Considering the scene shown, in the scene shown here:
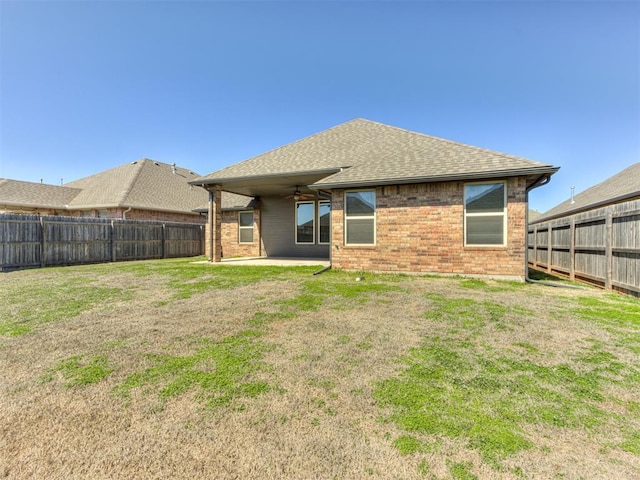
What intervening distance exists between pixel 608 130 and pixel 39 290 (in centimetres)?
2667

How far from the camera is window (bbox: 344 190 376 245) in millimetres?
9031

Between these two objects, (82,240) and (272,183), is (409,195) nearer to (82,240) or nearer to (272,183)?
(272,183)

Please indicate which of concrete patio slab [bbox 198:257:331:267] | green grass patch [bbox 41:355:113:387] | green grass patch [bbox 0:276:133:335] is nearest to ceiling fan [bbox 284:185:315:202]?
concrete patio slab [bbox 198:257:331:267]

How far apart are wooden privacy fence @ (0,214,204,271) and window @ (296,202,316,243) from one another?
7538mm

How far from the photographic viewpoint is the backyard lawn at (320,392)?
5.44 feet

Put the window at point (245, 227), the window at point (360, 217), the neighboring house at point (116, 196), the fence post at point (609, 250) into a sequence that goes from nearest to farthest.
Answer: the fence post at point (609, 250) < the window at point (360, 217) < the window at point (245, 227) < the neighboring house at point (116, 196)

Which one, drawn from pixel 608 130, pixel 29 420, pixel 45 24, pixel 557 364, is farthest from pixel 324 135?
pixel 608 130

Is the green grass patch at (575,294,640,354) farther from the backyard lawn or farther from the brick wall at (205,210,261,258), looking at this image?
the brick wall at (205,210,261,258)

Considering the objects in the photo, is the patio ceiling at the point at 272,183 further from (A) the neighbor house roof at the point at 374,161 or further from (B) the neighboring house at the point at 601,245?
(B) the neighboring house at the point at 601,245

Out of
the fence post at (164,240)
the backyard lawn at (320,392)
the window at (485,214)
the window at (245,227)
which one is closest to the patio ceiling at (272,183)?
the window at (245,227)

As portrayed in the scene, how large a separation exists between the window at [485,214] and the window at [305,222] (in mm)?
7119

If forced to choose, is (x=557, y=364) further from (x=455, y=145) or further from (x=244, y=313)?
(x=455, y=145)

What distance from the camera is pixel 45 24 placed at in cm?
858

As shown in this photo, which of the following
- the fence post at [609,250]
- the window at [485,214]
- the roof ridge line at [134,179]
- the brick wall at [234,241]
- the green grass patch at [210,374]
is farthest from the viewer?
the roof ridge line at [134,179]
